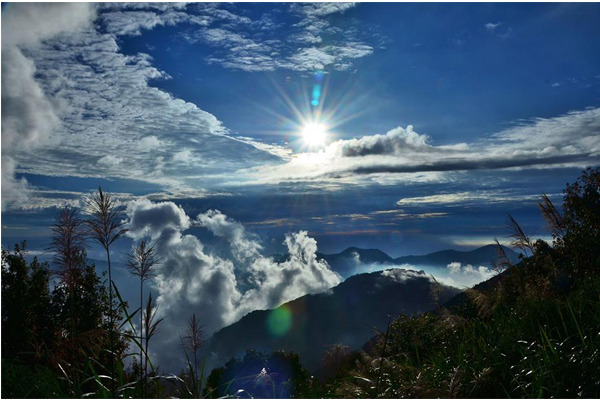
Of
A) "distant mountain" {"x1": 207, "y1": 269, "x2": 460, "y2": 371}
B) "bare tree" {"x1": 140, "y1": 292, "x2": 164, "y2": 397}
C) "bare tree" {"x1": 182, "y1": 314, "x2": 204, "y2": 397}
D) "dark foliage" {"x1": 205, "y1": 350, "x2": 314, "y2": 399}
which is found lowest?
"distant mountain" {"x1": 207, "y1": 269, "x2": 460, "y2": 371}

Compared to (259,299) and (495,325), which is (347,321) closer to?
(259,299)

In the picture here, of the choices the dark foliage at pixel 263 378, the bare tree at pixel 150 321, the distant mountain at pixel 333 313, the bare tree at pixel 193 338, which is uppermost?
the bare tree at pixel 150 321

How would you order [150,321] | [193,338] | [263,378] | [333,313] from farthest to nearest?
[333,313] → [263,378] → [193,338] → [150,321]

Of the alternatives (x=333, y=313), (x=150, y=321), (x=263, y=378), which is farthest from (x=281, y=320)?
(x=150, y=321)

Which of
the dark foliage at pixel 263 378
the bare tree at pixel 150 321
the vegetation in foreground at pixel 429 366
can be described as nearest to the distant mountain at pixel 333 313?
the dark foliage at pixel 263 378

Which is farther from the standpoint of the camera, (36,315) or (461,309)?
(461,309)

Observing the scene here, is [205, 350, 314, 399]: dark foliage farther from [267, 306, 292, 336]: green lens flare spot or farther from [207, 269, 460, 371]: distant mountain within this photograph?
[207, 269, 460, 371]: distant mountain

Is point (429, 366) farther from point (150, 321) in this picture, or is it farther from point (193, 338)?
point (150, 321)

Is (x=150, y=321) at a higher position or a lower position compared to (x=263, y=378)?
higher

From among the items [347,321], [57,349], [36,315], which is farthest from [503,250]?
[347,321]

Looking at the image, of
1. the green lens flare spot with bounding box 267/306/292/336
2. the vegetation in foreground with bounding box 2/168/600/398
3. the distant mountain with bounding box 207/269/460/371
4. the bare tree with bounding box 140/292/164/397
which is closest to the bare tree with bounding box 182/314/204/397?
the vegetation in foreground with bounding box 2/168/600/398

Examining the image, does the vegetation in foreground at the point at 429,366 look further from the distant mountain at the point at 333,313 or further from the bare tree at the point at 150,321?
the distant mountain at the point at 333,313
